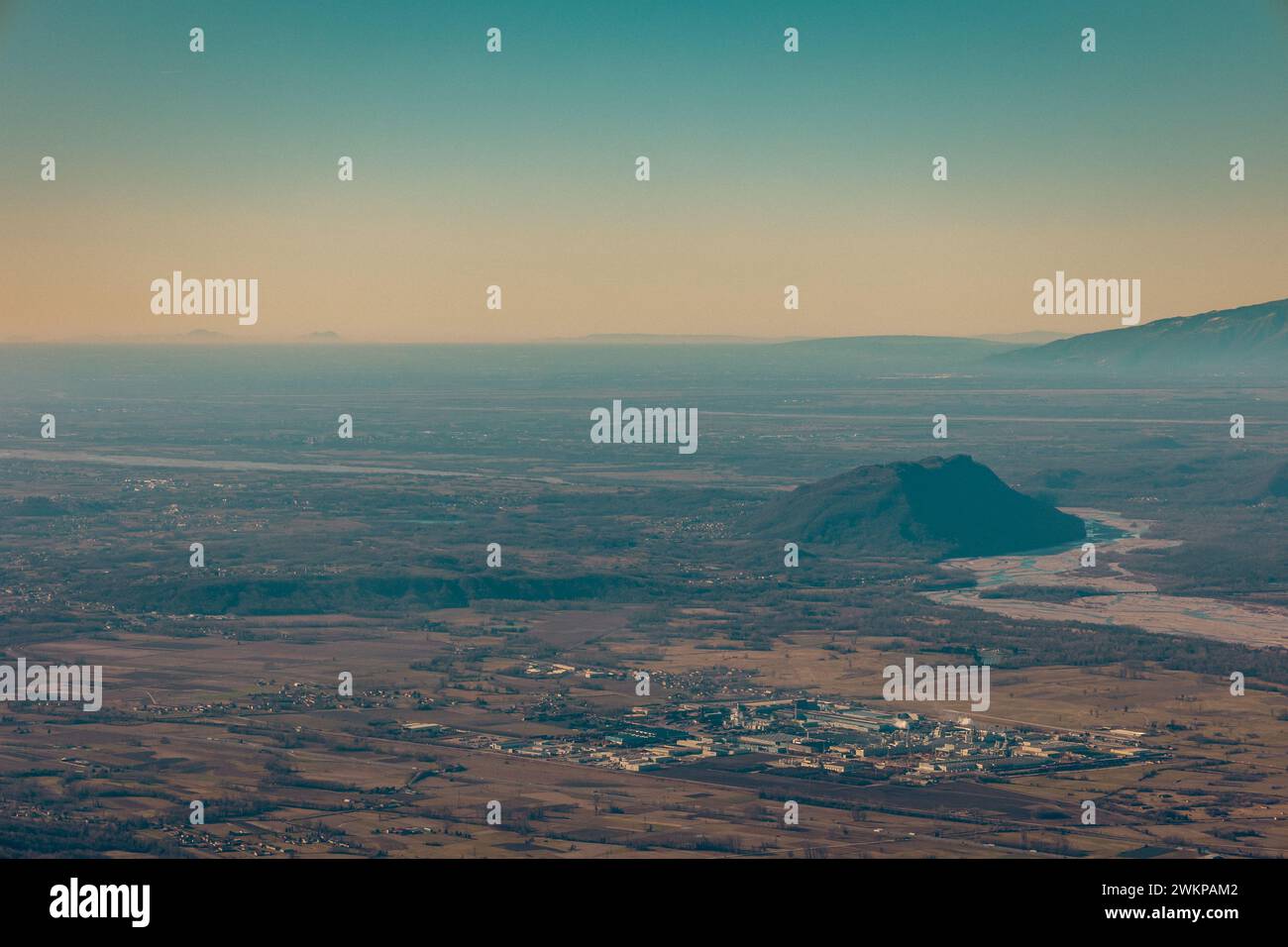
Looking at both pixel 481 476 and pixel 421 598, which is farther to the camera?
pixel 481 476

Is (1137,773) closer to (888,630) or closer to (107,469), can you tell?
(888,630)

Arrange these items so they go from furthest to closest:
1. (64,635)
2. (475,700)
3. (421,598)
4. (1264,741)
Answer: (421,598), (64,635), (475,700), (1264,741)

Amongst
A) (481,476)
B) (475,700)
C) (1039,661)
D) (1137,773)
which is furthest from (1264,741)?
(481,476)

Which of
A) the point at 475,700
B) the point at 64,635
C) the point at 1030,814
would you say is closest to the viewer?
the point at 1030,814

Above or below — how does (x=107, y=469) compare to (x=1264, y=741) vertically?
A: above

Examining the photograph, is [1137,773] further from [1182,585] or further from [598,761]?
[1182,585]

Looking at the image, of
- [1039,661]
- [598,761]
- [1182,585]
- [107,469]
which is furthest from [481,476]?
[598,761]
